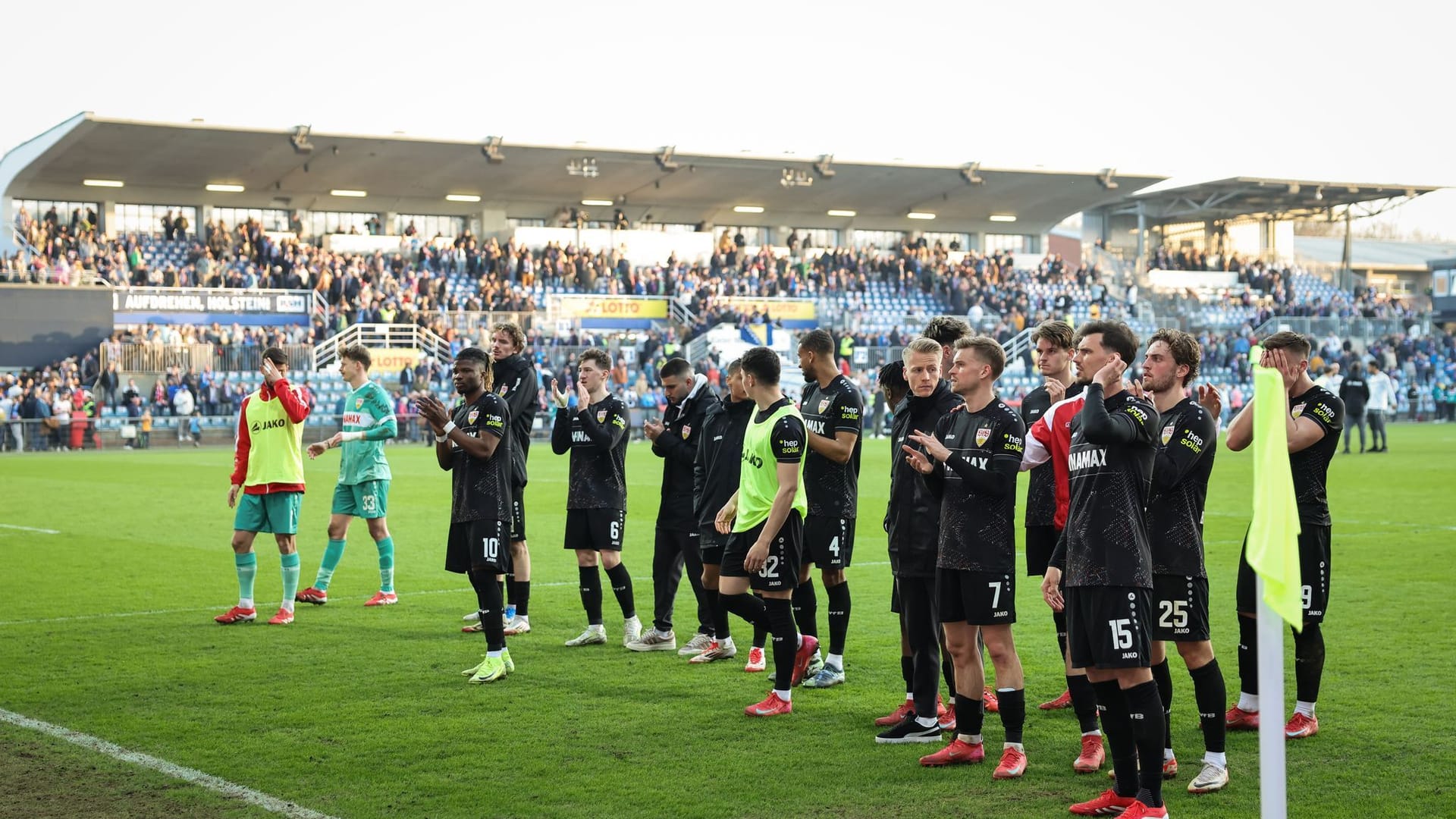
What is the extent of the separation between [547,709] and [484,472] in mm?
1613

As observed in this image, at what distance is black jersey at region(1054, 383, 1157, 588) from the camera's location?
5512 mm

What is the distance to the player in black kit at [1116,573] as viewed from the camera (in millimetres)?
5512

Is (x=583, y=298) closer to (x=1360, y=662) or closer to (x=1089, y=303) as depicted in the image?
(x=1089, y=303)

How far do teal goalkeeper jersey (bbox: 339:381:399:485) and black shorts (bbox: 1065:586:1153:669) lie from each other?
6910 mm

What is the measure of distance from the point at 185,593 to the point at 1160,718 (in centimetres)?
923

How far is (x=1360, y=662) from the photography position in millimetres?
8719

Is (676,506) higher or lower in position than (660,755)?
higher

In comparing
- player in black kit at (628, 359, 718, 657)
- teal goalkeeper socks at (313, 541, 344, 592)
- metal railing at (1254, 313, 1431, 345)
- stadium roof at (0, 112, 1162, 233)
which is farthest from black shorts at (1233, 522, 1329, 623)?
metal railing at (1254, 313, 1431, 345)

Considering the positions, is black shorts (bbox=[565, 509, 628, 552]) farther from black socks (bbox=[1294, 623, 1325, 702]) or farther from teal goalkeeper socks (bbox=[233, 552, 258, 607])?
black socks (bbox=[1294, 623, 1325, 702])

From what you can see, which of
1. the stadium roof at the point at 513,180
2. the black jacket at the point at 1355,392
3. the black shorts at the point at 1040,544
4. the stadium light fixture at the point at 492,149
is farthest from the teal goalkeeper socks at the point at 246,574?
the stadium light fixture at the point at 492,149

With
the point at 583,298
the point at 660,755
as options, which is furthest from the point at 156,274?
the point at 660,755

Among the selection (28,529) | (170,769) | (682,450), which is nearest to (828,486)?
(682,450)

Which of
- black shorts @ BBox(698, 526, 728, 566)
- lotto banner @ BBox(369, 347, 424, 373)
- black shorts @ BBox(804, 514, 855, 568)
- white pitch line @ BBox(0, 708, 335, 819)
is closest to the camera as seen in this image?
white pitch line @ BBox(0, 708, 335, 819)

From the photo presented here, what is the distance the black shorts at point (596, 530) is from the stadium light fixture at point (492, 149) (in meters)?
39.5
